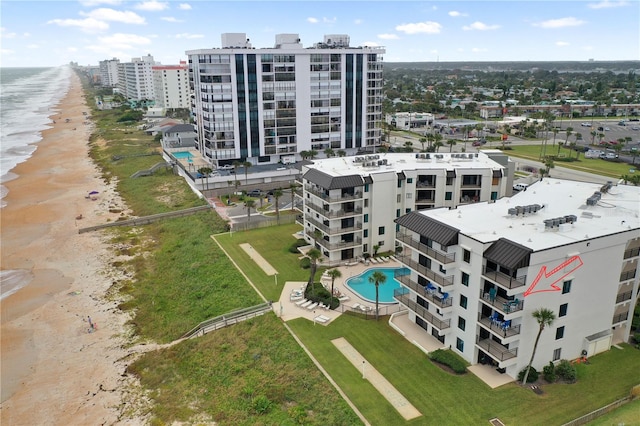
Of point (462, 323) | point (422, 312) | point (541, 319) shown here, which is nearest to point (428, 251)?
point (422, 312)

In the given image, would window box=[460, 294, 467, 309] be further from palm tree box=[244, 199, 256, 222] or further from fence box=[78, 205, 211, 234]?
fence box=[78, 205, 211, 234]

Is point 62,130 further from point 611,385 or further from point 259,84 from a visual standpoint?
point 611,385

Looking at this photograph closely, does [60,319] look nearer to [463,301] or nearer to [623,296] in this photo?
[463,301]

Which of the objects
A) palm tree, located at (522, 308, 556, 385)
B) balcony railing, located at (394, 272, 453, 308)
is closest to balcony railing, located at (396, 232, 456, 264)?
balcony railing, located at (394, 272, 453, 308)

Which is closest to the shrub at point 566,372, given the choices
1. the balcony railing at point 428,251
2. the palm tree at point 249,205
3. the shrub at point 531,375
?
the shrub at point 531,375

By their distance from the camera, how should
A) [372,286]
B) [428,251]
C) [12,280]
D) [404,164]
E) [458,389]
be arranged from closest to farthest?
[458,389]
[428,251]
[372,286]
[12,280]
[404,164]

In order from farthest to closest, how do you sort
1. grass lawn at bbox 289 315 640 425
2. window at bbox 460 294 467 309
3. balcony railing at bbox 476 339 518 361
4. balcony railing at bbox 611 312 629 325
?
balcony railing at bbox 611 312 629 325
window at bbox 460 294 467 309
balcony railing at bbox 476 339 518 361
grass lawn at bbox 289 315 640 425

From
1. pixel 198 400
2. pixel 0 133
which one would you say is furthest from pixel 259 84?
pixel 0 133
